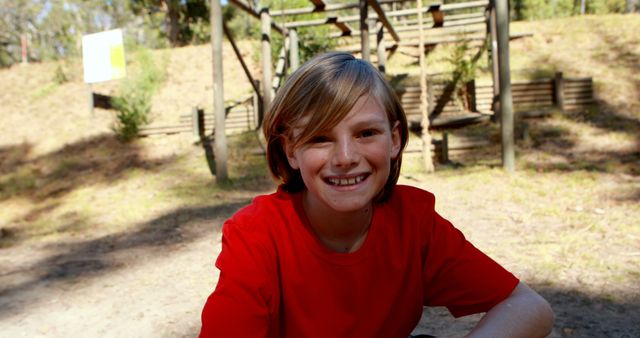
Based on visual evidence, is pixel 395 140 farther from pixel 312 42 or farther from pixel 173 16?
pixel 173 16

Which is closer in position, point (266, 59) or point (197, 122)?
point (266, 59)

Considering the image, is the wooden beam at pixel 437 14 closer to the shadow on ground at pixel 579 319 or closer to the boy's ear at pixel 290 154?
the shadow on ground at pixel 579 319

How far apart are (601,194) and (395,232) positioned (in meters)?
4.65

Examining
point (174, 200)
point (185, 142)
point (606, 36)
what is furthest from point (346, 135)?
point (606, 36)

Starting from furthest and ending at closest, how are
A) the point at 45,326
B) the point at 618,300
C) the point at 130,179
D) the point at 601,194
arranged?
the point at 130,179, the point at 601,194, the point at 45,326, the point at 618,300

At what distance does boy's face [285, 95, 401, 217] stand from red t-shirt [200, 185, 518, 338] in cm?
12

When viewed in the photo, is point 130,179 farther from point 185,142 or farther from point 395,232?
point 395,232

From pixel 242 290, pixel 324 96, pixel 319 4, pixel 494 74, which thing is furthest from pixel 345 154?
pixel 494 74

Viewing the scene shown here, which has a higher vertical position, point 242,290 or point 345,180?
point 345,180

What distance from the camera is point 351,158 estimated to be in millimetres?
1247

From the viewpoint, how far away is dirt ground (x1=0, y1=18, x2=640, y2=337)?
2988mm

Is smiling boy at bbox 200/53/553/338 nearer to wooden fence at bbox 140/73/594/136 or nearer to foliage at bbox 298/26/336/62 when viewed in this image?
wooden fence at bbox 140/73/594/136

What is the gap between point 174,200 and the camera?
6.79m

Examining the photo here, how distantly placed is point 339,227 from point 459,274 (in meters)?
0.32
